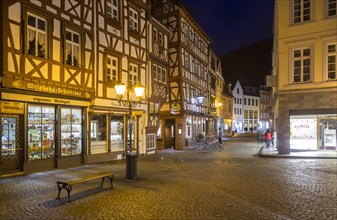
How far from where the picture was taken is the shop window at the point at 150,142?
22.1 m

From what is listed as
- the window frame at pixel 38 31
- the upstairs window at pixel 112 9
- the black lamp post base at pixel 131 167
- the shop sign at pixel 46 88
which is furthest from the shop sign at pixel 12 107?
the upstairs window at pixel 112 9

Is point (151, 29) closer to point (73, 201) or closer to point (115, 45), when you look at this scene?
point (115, 45)

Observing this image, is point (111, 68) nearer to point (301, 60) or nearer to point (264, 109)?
point (301, 60)

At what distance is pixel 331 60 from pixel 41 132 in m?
18.2

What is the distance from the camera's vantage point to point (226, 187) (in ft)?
34.2

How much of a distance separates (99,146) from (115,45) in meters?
6.25

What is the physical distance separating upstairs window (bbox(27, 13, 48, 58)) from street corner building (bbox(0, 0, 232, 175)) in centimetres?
4

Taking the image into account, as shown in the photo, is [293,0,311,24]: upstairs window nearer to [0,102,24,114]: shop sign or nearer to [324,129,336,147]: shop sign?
[324,129,336,147]: shop sign

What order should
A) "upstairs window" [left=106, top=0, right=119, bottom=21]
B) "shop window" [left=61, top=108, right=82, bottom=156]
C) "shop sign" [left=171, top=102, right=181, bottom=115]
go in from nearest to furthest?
"shop window" [left=61, top=108, right=82, bottom=156] → "upstairs window" [left=106, top=0, right=119, bottom=21] → "shop sign" [left=171, top=102, right=181, bottom=115]

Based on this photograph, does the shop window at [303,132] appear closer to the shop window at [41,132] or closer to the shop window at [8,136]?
the shop window at [41,132]

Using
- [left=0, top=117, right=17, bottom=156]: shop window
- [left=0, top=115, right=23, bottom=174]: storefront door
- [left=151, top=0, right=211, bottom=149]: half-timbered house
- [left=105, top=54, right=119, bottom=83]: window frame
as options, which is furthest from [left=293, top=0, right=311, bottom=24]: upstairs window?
[left=0, top=117, right=17, bottom=156]: shop window

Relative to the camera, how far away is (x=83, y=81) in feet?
51.6

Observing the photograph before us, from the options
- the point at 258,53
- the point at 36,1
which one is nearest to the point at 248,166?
the point at 36,1

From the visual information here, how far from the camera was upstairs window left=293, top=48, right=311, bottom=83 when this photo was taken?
67.4 ft
